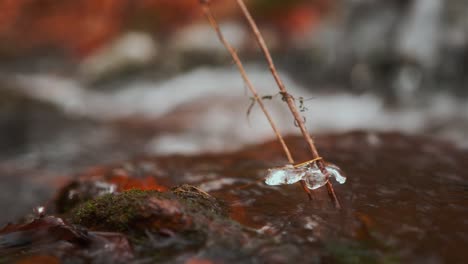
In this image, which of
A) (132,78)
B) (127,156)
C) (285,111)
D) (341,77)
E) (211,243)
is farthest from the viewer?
(132,78)

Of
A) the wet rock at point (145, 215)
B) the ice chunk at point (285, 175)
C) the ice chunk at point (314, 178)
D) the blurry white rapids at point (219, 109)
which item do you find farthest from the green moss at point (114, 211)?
the blurry white rapids at point (219, 109)

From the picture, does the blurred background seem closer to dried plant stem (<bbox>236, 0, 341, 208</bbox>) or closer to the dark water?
the dark water

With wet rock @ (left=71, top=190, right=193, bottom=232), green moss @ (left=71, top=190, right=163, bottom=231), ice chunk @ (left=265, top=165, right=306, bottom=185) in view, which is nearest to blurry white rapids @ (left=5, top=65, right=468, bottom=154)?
ice chunk @ (left=265, top=165, right=306, bottom=185)

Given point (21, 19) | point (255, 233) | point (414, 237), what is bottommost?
point (414, 237)

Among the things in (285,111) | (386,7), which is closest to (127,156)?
(285,111)

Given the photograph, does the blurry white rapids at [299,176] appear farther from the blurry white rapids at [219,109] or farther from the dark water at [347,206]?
the blurry white rapids at [219,109]

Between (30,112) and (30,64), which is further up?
(30,64)

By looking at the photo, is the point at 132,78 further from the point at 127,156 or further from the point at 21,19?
the point at 127,156
